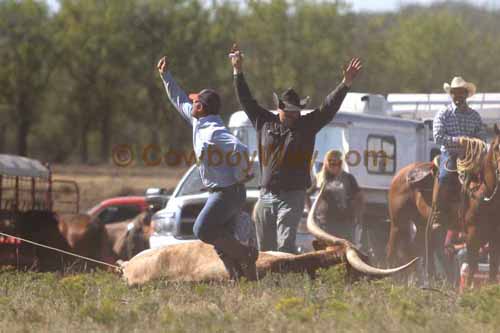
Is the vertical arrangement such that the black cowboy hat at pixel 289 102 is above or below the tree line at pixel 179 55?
below

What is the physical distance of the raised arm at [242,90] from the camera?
41.1 ft

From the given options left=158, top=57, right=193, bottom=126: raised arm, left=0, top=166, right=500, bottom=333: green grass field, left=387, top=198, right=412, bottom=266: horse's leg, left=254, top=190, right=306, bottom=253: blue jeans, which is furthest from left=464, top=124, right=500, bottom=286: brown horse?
left=158, top=57, right=193, bottom=126: raised arm

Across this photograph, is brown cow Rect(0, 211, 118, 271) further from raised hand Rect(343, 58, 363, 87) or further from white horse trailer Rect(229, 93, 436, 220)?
raised hand Rect(343, 58, 363, 87)

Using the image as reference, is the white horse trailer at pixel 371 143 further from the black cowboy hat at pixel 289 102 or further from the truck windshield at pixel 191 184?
the black cowboy hat at pixel 289 102

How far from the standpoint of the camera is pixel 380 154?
19.9m

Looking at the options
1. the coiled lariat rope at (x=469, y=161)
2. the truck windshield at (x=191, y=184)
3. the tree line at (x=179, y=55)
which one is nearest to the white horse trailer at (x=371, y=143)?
the truck windshield at (x=191, y=184)

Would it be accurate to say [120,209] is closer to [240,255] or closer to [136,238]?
[136,238]

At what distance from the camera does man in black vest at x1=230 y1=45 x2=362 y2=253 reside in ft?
41.3

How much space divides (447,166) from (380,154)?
503 cm

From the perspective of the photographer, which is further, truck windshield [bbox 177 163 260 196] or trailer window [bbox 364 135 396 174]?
trailer window [bbox 364 135 396 174]

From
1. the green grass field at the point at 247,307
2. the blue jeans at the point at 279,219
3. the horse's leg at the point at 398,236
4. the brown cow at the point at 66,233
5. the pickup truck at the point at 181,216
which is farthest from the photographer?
the brown cow at the point at 66,233

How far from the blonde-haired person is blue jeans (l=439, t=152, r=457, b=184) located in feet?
4.25

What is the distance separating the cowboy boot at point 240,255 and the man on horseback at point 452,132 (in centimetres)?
427

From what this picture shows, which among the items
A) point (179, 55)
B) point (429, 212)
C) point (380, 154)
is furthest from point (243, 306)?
point (179, 55)
